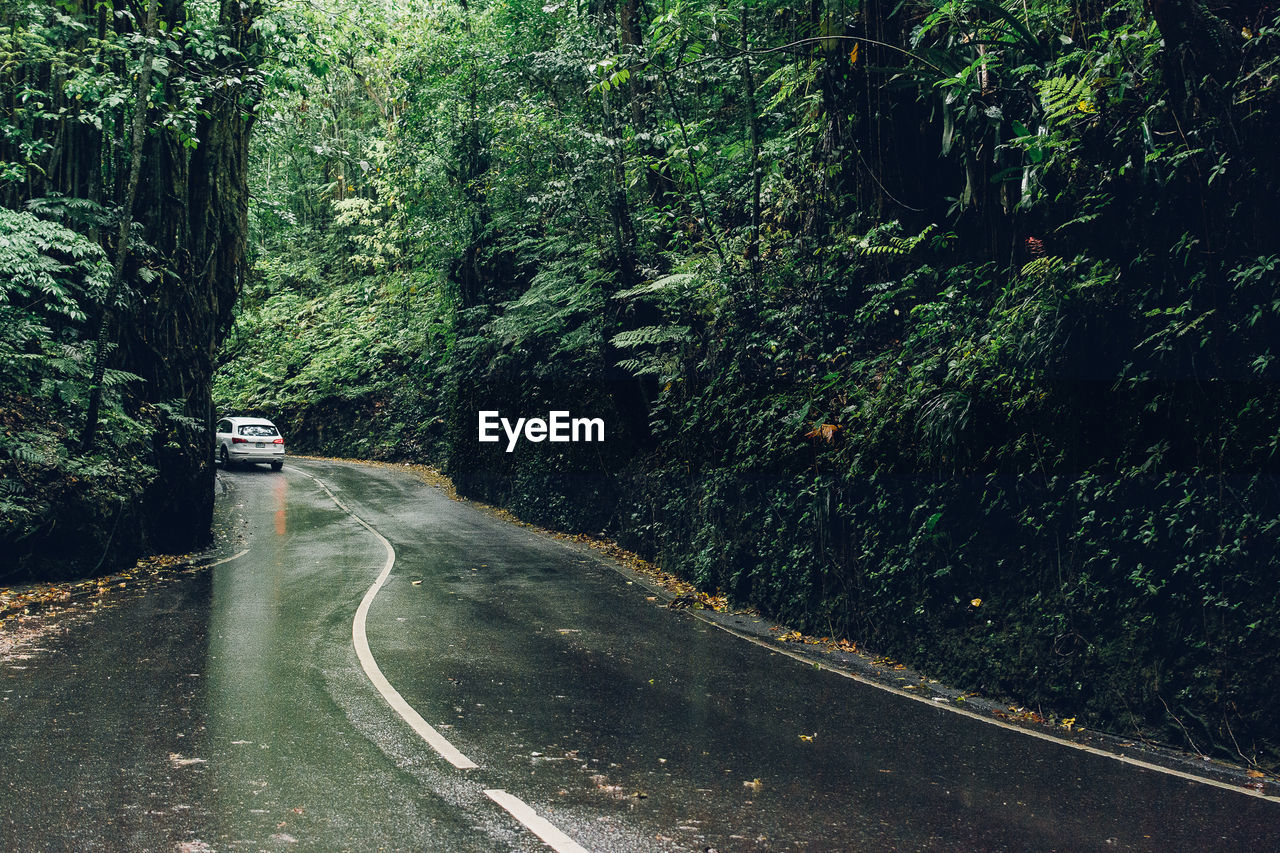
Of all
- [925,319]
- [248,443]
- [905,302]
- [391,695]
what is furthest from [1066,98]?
[248,443]

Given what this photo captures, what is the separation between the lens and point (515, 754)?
6.02m

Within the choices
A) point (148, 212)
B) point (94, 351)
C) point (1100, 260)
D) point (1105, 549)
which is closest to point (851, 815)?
point (1105, 549)

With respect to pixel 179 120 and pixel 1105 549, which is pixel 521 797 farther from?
pixel 179 120

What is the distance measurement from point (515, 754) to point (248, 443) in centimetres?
3072

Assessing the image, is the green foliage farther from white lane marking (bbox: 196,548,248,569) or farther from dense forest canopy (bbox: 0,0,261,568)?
white lane marking (bbox: 196,548,248,569)

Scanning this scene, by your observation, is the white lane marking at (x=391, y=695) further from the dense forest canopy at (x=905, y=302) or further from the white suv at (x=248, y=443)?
the white suv at (x=248, y=443)

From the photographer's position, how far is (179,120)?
15023 mm

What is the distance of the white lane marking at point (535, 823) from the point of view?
15.0 feet

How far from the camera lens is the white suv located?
33594 mm

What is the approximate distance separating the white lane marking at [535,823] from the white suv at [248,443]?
102ft

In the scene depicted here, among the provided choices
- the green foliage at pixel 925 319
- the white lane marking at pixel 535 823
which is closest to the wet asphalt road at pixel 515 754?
the white lane marking at pixel 535 823

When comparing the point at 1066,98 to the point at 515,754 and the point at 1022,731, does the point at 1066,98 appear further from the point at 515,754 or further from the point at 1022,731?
the point at 515,754

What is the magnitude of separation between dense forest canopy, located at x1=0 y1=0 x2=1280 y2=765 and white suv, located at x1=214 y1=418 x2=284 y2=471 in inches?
505

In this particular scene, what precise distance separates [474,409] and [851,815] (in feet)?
79.0
